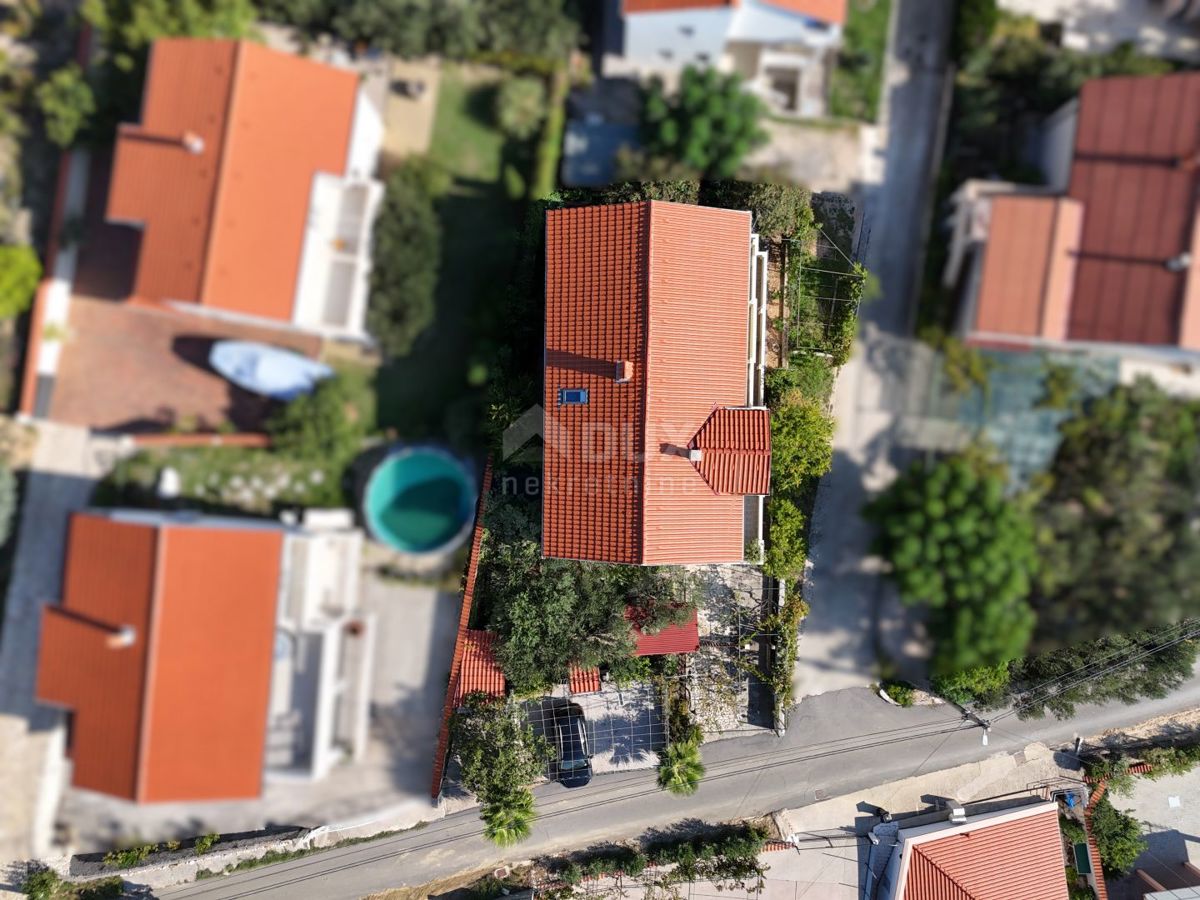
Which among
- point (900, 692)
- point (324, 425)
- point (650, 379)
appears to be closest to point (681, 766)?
point (900, 692)

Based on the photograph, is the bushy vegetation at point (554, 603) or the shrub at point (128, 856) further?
the shrub at point (128, 856)

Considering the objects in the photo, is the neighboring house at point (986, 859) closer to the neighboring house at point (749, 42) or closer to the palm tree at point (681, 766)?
the palm tree at point (681, 766)

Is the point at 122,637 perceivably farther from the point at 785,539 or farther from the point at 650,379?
the point at 785,539

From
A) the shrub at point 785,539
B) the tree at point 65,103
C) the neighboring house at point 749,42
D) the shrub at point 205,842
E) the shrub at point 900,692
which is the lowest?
the shrub at point 205,842

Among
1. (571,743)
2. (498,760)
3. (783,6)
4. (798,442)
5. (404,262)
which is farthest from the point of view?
(571,743)

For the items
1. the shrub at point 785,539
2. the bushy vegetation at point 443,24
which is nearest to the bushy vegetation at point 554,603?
the shrub at point 785,539

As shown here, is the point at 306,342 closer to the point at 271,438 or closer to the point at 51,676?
the point at 271,438
